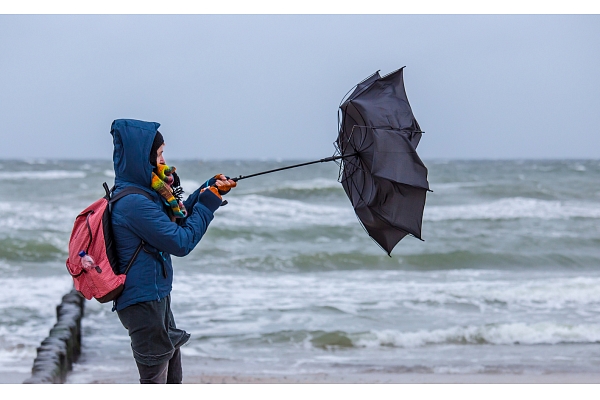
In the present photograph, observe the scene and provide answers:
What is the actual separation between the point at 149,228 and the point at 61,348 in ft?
10.1

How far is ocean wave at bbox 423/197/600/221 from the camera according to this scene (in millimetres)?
17672

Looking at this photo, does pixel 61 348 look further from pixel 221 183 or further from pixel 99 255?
pixel 221 183

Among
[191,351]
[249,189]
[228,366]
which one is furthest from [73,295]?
[249,189]

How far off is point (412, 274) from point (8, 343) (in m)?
6.05

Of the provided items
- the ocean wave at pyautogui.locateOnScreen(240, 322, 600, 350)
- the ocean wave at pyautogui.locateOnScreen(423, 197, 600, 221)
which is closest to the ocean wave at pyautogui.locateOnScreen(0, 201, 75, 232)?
the ocean wave at pyautogui.locateOnScreen(423, 197, 600, 221)

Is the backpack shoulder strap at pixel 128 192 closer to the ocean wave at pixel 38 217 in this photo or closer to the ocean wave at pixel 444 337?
the ocean wave at pixel 444 337

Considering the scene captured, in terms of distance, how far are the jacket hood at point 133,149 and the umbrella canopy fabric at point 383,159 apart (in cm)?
93

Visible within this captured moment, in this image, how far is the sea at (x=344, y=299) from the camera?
20.1 feet

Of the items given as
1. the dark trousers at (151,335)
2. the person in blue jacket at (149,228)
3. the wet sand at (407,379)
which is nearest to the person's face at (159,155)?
the person in blue jacket at (149,228)

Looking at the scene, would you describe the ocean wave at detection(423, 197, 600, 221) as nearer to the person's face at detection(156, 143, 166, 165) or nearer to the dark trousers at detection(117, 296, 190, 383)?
the dark trousers at detection(117, 296, 190, 383)

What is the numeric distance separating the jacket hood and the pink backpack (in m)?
0.05

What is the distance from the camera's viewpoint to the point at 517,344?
→ 6688mm

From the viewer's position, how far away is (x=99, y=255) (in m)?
2.62

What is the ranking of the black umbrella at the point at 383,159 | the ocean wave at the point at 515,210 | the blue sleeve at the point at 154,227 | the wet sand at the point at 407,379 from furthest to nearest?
the ocean wave at the point at 515,210 → the wet sand at the point at 407,379 → the black umbrella at the point at 383,159 → the blue sleeve at the point at 154,227
